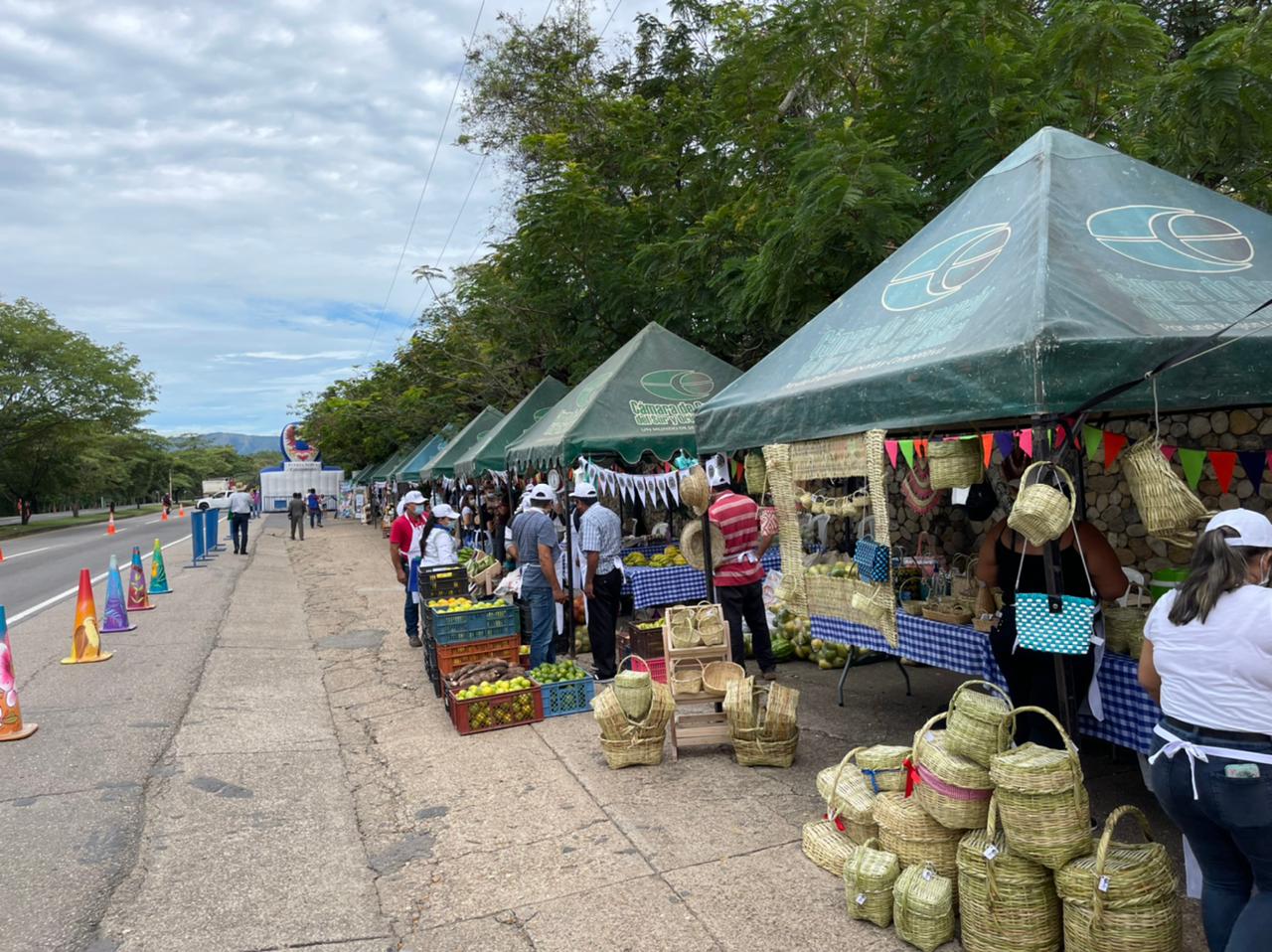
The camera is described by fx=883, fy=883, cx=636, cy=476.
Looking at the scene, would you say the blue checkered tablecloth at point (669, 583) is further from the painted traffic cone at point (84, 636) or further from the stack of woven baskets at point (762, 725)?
the painted traffic cone at point (84, 636)

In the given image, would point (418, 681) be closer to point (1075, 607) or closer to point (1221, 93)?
point (1075, 607)

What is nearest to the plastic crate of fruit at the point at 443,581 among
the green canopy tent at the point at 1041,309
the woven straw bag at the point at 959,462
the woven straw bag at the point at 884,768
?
the green canopy tent at the point at 1041,309

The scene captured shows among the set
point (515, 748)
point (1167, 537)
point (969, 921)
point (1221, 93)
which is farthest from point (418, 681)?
point (1221, 93)

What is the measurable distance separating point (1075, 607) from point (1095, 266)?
69.0 inches

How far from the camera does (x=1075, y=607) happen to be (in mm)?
4156

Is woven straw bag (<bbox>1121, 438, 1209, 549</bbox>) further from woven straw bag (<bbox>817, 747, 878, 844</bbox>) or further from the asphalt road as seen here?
the asphalt road

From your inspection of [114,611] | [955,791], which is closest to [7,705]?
[114,611]

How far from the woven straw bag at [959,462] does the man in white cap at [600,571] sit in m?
4.19

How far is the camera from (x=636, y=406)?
1009cm

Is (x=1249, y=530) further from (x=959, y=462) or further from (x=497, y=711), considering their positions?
(x=497, y=711)

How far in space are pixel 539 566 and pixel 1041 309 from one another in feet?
18.4

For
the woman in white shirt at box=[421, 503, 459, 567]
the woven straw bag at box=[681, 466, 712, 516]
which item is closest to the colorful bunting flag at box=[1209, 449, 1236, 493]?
the woven straw bag at box=[681, 466, 712, 516]

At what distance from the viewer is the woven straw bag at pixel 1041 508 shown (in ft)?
12.6

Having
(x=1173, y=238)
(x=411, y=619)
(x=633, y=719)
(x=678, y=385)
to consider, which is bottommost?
(x=411, y=619)
